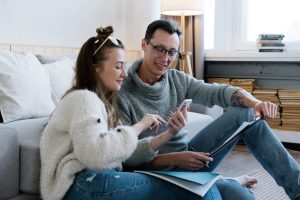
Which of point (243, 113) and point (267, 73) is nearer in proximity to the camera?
point (243, 113)

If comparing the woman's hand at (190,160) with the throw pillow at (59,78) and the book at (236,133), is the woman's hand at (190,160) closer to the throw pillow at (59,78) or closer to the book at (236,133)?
the book at (236,133)

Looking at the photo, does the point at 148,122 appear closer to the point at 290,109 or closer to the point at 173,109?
the point at 173,109

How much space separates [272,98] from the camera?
11.0ft

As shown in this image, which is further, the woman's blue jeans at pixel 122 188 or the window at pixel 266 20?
the window at pixel 266 20

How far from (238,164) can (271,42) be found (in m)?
1.13

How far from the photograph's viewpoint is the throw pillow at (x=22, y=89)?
181 centimetres

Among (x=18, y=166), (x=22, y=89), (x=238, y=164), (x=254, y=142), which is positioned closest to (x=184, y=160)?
(x=254, y=142)

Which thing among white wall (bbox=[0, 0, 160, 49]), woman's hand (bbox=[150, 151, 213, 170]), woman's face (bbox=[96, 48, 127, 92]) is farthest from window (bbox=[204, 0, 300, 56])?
woman's face (bbox=[96, 48, 127, 92])

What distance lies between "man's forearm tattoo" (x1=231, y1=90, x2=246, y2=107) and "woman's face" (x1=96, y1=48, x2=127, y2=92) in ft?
1.72

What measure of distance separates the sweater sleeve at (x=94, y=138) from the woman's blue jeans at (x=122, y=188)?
0.04 metres

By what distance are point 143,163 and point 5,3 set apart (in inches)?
60.5

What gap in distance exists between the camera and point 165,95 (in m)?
1.65

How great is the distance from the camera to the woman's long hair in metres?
1.29

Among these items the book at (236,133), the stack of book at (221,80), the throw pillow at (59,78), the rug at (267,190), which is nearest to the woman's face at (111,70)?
the book at (236,133)
